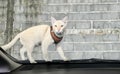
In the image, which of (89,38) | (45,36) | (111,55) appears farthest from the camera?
(89,38)

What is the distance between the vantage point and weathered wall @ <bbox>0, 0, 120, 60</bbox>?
260 inches

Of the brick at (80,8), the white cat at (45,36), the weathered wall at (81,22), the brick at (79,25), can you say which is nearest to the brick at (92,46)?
the weathered wall at (81,22)

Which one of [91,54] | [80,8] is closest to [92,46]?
[91,54]

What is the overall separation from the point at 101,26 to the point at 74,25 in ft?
1.80

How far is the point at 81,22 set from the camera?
6.70m

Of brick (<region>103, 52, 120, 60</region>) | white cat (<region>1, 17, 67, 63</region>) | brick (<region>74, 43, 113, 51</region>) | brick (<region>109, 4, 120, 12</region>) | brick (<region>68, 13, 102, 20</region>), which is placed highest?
brick (<region>109, 4, 120, 12</region>)

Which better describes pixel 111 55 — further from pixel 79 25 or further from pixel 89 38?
pixel 79 25

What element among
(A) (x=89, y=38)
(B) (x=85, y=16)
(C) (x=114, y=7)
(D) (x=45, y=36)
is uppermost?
(C) (x=114, y=7)

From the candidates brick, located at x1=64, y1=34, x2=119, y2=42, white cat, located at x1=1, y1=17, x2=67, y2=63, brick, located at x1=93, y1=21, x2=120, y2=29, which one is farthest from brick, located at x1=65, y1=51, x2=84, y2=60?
white cat, located at x1=1, y1=17, x2=67, y2=63

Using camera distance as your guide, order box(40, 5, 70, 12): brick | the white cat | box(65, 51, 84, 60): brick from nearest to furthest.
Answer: the white cat < box(65, 51, 84, 60): brick < box(40, 5, 70, 12): brick

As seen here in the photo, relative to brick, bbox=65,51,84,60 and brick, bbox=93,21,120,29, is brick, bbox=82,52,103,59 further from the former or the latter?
brick, bbox=93,21,120,29

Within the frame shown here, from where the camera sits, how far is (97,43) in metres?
6.64

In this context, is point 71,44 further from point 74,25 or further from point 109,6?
point 109,6

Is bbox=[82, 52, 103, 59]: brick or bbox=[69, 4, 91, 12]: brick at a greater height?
bbox=[69, 4, 91, 12]: brick
